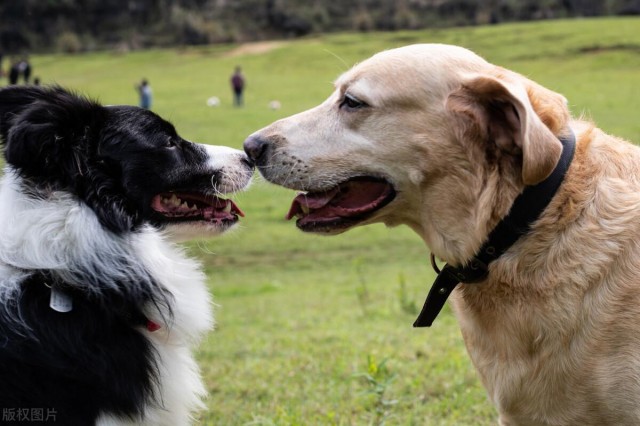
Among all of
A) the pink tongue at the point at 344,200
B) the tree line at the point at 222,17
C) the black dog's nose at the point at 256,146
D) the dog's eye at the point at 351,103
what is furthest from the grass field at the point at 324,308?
the tree line at the point at 222,17

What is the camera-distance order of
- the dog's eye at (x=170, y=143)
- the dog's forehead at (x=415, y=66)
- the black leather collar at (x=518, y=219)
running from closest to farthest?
the black leather collar at (x=518, y=219)
the dog's forehead at (x=415, y=66)
the dog's eye at (x=170, y=143)

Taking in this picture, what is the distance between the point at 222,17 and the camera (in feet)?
200

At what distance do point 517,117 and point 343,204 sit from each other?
2.89 ft

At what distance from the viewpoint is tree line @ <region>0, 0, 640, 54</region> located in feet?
182

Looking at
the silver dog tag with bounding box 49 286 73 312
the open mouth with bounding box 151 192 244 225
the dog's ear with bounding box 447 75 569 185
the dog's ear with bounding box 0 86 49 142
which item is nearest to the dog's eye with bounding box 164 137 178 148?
the open mouth with bounding box 151 192 244 225

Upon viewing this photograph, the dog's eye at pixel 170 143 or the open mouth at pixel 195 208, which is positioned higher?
the dog's eye at pixel 170 143

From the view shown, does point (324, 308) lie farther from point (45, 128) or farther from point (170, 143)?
point (45, 128)

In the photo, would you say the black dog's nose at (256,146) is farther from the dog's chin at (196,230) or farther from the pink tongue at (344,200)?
the dog's chin at (196,230)

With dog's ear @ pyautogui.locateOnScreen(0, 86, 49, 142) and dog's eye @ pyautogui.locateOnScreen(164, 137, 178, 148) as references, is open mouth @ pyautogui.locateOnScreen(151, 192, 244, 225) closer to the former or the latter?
dog's eye @ pyautogui.locateOnScreen(164, 137, 178, 148)

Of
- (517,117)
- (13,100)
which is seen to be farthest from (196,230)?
(517,117)

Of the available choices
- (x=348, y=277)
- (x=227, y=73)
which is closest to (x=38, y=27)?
(x=227, y=73)

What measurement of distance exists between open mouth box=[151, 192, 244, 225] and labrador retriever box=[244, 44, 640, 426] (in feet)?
2.07

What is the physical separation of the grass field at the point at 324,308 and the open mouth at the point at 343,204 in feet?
1.43

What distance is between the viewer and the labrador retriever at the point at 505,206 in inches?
120
